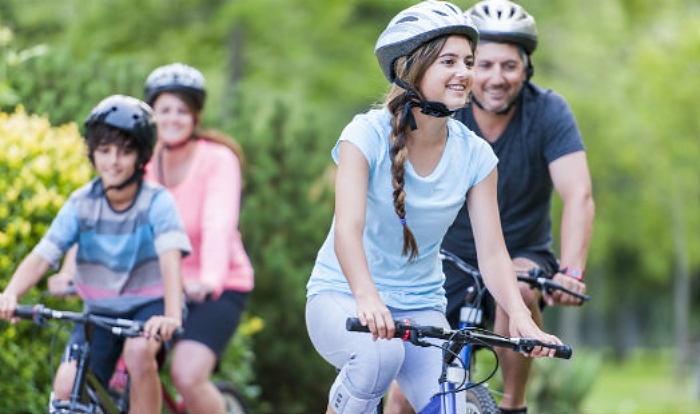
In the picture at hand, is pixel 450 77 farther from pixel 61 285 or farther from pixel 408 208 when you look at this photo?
pixel 61 285

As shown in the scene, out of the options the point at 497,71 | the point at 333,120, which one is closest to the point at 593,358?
the point at 497,71

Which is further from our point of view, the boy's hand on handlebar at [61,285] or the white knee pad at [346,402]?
the boy's hand on handlebar at [61,285]

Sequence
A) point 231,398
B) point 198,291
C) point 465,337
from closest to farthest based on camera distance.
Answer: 1. point 465,337
2. point 198,291
3. point 231,398

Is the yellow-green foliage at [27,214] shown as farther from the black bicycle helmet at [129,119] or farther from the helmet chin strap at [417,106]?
the helmet chin strap at [417,106]

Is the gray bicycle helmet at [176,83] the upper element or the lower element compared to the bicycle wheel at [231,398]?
upper

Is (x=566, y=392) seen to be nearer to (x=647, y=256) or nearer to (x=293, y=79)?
(x=293, y=79)

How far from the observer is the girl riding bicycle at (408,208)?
4.20 meters

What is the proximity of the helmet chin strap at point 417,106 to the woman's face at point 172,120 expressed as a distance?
98.3 inches

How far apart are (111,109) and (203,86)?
3.93ft

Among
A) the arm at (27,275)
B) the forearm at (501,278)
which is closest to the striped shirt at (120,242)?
the arm at (27,275)

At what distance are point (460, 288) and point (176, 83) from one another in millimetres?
1973

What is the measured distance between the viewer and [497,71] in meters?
5.96

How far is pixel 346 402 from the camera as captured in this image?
4238 mm

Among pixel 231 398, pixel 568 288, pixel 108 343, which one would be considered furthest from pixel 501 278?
pixel 231 398
